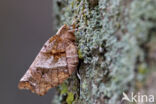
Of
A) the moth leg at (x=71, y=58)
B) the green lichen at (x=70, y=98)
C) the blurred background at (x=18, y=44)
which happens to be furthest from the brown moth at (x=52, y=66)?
the blurred background at (x=18, y=44)

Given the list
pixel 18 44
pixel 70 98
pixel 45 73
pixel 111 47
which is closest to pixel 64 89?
pixel 70 98

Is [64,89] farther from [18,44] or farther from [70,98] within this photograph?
[18,44]

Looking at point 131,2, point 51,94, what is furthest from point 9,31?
point 131,2

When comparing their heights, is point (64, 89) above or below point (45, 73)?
below

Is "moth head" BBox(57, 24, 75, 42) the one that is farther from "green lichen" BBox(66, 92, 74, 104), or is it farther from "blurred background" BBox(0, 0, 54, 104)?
"blurred background" BBox(0, 0, 54, 104)

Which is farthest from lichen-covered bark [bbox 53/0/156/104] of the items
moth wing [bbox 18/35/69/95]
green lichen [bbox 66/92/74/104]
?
moth wing [bbox 18/35/69/95]

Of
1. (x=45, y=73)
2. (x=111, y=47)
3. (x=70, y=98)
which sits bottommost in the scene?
(x=70, y=98)
